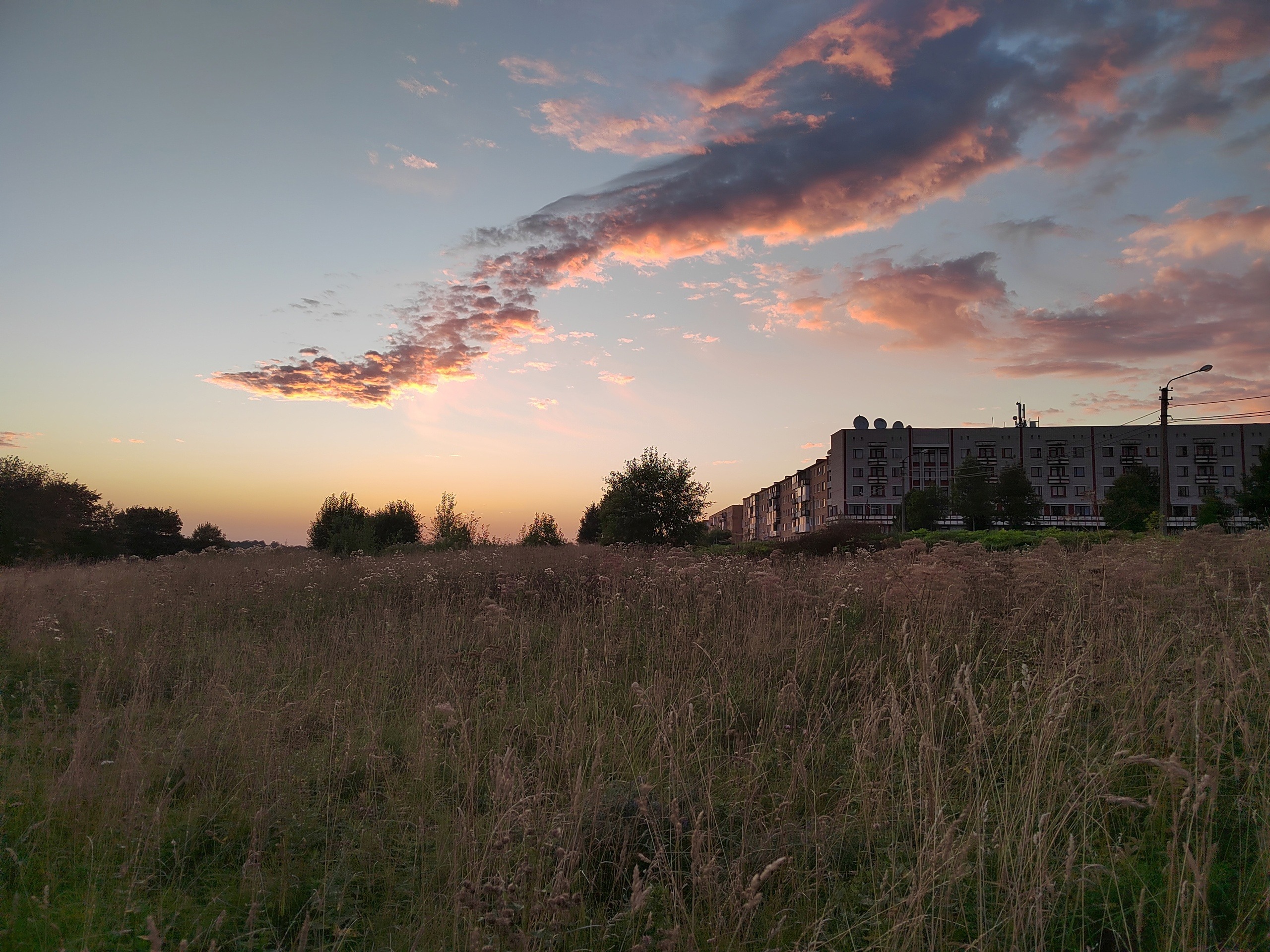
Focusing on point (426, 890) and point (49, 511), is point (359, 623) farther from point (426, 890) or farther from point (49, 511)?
point (49, 511)

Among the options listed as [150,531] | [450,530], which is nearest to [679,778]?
[450,530]

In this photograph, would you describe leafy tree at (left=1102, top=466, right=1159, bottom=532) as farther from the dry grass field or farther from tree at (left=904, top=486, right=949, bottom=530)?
the dry grass field

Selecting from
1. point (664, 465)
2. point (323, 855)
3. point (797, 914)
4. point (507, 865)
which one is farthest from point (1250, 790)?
point (664, 465)

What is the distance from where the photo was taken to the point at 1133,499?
5709cm

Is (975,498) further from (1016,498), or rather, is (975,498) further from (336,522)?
(336,522)

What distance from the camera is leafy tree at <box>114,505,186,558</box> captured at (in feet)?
147

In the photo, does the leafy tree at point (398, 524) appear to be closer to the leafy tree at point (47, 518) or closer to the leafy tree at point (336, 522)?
the leafy tree at point (336, 522)

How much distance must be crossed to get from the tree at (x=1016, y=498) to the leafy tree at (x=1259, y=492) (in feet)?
64.6

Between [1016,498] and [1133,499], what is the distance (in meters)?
8.93

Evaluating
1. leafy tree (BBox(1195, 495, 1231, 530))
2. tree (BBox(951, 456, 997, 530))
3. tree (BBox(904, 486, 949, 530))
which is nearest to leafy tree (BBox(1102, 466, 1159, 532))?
leafy tree (BBox(1195, 495, 1231, 530))

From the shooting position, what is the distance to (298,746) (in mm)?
4559

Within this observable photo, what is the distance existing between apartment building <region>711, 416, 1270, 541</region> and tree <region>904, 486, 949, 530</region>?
431 inches

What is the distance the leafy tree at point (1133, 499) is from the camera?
44.2 m

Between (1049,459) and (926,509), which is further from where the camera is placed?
(1049,459)
